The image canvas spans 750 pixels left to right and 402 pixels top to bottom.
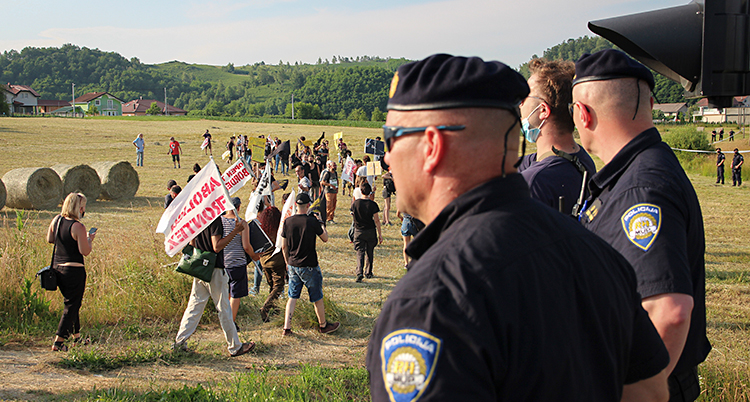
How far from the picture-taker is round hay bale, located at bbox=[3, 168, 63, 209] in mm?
16453

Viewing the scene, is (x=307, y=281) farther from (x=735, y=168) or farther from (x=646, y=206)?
(x=735, y=168)

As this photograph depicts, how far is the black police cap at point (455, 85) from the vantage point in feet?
4.75

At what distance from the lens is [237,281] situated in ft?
25.7

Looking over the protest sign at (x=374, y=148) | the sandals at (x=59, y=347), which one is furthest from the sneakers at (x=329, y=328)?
the protest sign at (x=374, y=148)

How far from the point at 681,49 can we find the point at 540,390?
177cm

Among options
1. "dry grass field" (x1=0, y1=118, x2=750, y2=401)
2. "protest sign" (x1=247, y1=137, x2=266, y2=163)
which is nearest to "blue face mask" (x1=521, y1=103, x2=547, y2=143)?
"dry grass field" (x1=0, y1=118, x2=750, y2=401)

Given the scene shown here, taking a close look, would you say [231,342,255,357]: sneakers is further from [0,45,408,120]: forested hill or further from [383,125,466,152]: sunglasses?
[0,45,408,120]: forested hill

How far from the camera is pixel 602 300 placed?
1404 mm

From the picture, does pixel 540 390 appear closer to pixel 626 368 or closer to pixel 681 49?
pixel 626 368

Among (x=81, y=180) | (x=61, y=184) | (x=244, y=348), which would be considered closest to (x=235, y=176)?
(x=244, y=348)

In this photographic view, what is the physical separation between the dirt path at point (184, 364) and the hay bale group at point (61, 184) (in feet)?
37.8

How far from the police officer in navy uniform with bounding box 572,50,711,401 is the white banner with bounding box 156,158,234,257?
516cm

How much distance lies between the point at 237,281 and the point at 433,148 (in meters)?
6.84

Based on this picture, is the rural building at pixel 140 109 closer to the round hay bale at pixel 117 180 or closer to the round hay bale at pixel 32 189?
the round hay bale at pixel 117 180
